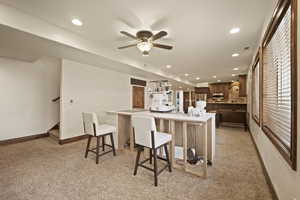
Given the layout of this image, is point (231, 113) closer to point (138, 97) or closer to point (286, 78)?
point (138, 97)

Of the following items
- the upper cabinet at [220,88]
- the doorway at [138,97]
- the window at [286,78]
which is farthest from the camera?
the upper cabinet at [220,88]

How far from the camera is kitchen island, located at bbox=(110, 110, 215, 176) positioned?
2195 mm

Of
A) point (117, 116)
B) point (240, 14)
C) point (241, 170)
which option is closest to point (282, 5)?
point (240, 14)

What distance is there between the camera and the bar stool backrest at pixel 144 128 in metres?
1.89

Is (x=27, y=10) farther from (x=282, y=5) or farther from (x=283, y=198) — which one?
(x=283, y=198)

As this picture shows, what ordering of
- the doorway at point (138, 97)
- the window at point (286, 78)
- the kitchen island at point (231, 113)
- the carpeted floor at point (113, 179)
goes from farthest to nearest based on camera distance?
the doorway at point (138, 97)
the kitchen island at point (231, 113)
the carpeted floor at point (113, 179)
the window at point (286, 78)

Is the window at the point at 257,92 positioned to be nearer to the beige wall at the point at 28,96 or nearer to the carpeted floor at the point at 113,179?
the carpeted floor at the point at 113,179

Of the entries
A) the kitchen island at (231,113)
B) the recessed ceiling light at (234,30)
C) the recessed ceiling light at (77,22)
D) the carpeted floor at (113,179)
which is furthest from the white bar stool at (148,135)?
the kitchen island at (231,113)

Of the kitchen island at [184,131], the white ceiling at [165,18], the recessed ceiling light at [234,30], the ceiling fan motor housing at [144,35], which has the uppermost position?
the recessed ceiling light at [234,30]

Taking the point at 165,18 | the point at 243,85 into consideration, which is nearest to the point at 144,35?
the point at 165,18

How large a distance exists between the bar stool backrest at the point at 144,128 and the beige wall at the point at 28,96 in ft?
12.7

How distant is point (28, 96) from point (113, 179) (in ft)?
12.7

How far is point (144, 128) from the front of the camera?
1939 millimetres

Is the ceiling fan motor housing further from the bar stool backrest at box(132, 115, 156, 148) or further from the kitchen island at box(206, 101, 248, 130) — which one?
the kitchen island at box(206, 101, 248, 130)
